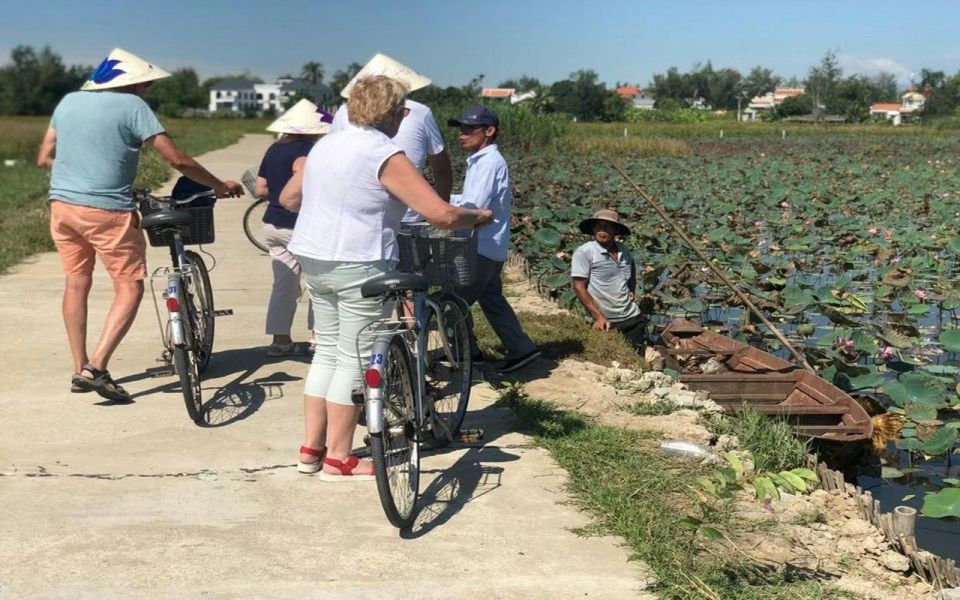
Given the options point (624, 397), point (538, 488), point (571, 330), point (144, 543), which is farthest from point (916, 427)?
point (144, 543)

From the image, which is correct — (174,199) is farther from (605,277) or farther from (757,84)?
(757,84)

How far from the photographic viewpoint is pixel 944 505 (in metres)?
4.78

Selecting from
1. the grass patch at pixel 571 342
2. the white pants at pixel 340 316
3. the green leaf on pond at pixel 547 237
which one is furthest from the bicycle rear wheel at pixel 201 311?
the green leaf on pond at pixel 547 237

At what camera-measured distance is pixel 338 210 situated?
4465mm

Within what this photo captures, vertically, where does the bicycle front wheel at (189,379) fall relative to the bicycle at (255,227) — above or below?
below

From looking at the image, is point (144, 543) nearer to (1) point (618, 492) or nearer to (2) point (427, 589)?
(2) point (427, 589)

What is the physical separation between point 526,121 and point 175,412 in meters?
29.5

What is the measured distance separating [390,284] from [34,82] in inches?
4521

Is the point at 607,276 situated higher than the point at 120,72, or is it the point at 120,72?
the point at 120,72

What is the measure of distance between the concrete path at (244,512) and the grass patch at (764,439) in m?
1.03

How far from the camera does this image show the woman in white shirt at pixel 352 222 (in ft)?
14.4

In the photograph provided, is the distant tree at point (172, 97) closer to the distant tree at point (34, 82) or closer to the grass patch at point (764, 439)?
the distant tree at point (34, 82)

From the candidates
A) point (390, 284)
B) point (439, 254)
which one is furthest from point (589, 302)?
point (390, 284)

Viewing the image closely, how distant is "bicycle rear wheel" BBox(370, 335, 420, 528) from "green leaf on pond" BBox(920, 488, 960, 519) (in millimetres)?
2217
